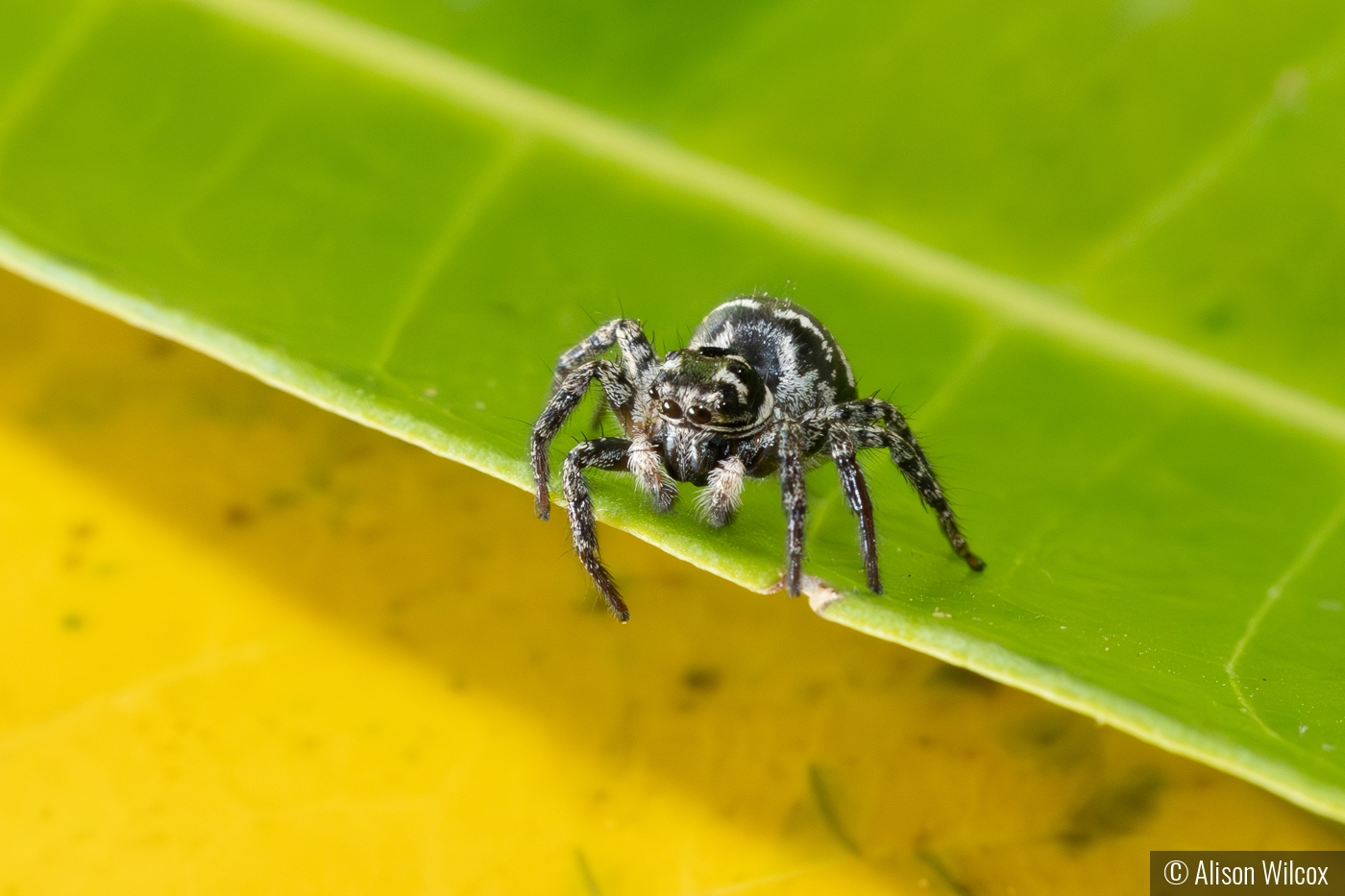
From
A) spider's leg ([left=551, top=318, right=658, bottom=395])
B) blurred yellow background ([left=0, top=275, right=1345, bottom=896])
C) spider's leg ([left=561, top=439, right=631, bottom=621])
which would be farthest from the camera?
spider's leg ([left=551, top=318, right=658, bottom=395])

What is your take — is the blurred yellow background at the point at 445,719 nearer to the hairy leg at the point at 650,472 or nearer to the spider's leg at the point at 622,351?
the hairy leg at the point at 650,472

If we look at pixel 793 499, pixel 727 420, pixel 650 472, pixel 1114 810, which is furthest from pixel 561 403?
pixel 1114 810

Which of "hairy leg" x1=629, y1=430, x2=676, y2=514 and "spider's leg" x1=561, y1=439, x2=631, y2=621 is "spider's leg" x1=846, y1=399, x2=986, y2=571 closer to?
"hairy leg" x1=629, y1=430, x2=676, y2=514

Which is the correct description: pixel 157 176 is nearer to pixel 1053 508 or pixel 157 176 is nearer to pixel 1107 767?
pixel 1053 508

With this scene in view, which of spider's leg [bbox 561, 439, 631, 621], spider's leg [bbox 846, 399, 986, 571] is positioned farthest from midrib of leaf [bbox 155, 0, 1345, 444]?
spider's leg [bbox 561, 439, 631, 621]

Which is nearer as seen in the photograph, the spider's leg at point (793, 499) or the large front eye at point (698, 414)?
the spider's leg at point (793, 499)

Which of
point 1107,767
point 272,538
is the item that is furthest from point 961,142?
point 272,538

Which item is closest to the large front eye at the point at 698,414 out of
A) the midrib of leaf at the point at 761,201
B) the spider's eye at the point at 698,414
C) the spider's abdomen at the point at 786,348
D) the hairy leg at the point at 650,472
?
the spider's eye at the point at 698,414
